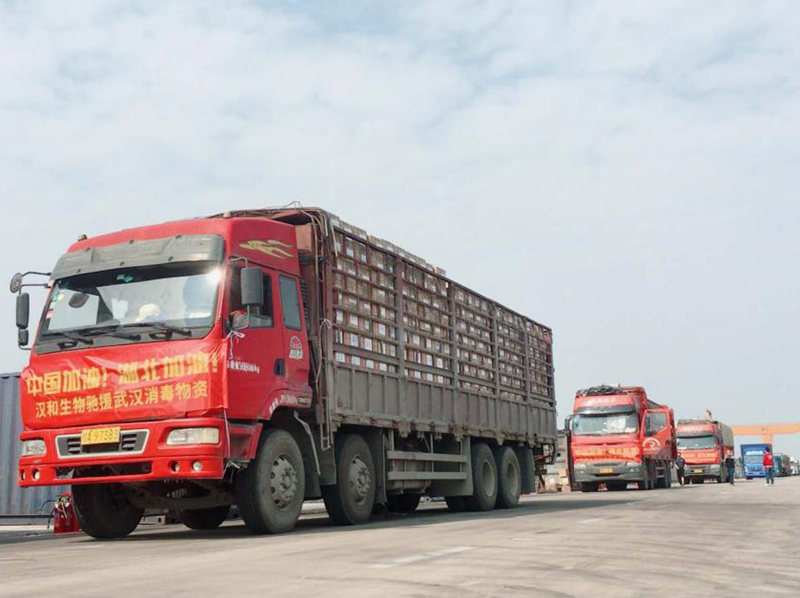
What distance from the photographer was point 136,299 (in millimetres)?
10891

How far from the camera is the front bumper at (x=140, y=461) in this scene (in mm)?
10227

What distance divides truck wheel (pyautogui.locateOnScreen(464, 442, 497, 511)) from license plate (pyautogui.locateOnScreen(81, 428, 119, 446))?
26.1 ft

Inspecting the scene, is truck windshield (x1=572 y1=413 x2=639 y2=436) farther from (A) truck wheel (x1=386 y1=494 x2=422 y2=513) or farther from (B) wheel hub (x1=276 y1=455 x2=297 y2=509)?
(B) wheel hub (x1=276 y1=455 x2=297 y2=509)

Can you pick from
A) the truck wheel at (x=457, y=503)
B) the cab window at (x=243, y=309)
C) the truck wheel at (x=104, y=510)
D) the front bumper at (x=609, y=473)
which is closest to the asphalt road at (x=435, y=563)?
the truck wheel at (x=104, y=510)

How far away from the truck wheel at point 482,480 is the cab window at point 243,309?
6.90m

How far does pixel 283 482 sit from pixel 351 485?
5.73ft

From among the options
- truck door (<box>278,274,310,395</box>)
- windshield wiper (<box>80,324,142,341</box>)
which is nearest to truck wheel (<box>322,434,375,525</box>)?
truck door (<box>278,274,310,395</box>)

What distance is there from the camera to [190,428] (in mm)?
10320

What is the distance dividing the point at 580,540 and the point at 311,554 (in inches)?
113

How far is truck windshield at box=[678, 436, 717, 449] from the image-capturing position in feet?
147

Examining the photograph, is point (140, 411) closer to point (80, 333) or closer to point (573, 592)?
point (80, 333)

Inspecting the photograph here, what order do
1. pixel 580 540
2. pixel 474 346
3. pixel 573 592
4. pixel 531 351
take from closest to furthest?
pixel 573 592, pixel 580 540, pixel 474 346, pixel 531 351

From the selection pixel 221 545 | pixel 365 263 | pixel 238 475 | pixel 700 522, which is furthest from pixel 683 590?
pixel 365 263

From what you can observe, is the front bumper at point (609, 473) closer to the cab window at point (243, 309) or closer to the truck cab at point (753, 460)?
the cab window at point (243, 309)
